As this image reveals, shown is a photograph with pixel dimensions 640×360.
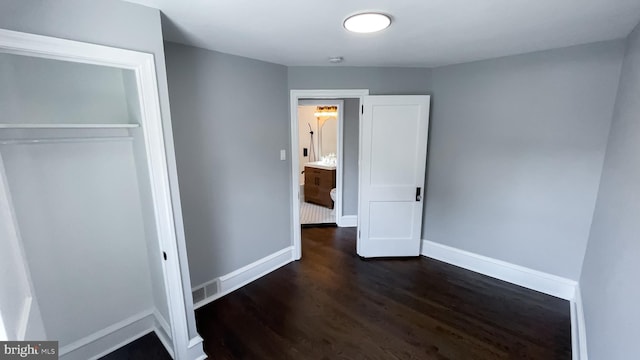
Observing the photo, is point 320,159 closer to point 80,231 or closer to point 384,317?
point 384,317

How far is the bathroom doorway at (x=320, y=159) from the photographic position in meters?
4.59

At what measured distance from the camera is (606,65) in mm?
2172

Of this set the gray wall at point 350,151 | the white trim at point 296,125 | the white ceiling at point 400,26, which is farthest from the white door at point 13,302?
the gray wall at point 350,151

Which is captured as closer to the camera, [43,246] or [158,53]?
[158,53]

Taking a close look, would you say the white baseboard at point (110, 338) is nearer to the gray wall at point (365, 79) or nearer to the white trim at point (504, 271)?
the gray wall at point (365, 79)

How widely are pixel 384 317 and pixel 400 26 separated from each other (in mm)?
2320

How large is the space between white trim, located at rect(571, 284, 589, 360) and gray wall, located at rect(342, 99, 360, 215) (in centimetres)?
286

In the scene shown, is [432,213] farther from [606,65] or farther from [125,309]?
[125,309]

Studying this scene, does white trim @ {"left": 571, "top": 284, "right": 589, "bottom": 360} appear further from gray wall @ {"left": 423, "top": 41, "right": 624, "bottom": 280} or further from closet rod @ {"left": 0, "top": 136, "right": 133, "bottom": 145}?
closet rod @ {"left": 0, "top": 136, "right": 133, "bottom": 145}

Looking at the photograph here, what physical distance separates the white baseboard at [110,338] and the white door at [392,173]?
2347mm

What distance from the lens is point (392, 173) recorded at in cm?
325

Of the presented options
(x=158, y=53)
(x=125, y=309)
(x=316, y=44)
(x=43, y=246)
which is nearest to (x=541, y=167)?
(x=316, y=44)

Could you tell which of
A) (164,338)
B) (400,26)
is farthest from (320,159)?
(164,338)

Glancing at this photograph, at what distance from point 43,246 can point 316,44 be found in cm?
236
